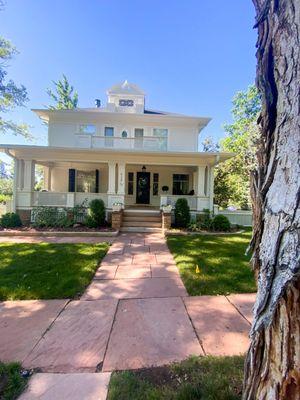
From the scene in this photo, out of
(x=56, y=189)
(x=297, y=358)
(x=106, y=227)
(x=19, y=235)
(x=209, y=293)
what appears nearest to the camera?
(x=297, y=358)

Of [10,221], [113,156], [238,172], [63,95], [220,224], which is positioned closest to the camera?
[10,221]

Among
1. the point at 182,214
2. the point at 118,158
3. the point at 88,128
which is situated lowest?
the point at 182,214

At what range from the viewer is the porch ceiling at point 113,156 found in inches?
429

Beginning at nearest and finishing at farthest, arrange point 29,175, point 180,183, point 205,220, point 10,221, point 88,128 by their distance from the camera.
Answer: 1. point 10,221
2. point 205,220
3. point 29,175
4. point 88,128
5. point 180,183

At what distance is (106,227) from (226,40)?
998 centimetres

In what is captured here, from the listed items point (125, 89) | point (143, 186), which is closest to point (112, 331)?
point (143, 186)

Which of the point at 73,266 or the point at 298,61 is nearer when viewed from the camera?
the point at 298,61

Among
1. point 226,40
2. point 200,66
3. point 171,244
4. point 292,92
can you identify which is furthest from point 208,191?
point 292,92

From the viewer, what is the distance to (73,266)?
5.26m

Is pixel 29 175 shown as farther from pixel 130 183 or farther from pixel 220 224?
pixel 220 224

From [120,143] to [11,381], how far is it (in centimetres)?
1205

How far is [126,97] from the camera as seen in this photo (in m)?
14.8

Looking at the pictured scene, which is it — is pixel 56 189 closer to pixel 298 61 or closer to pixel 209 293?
pixel 209 293

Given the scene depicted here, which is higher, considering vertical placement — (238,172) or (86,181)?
(238,172)
